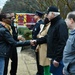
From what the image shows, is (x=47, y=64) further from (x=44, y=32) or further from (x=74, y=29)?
(x=74, y=29)

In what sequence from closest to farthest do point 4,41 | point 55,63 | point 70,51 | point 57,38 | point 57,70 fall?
point 70,51, point 55,63, point 57,38, point 57,70, point 4,41

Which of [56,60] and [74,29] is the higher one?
[74,29]

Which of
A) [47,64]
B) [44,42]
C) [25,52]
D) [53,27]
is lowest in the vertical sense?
[25,52]

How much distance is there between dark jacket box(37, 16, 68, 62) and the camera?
5.71m

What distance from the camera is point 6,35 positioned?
611 cm

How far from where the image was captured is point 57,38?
584 cm

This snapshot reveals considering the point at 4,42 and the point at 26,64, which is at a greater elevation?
the point at 4,42

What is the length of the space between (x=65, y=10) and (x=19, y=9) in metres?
30.9

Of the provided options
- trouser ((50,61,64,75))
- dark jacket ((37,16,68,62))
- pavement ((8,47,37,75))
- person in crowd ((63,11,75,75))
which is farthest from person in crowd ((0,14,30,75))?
pavement ((8,47,37,75))

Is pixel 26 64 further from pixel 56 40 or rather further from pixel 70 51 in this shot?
pixel 70 51

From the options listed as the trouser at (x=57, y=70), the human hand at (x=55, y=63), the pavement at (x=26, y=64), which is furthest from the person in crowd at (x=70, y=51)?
the pavement at (x=26, y=64)

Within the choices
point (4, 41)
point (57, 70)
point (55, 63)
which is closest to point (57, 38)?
point (55, 63)

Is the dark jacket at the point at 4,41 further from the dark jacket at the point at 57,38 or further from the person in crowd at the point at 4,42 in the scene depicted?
the dark jacket at the point at 57,38

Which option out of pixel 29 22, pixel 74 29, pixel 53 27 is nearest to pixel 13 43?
pixel 53 27
